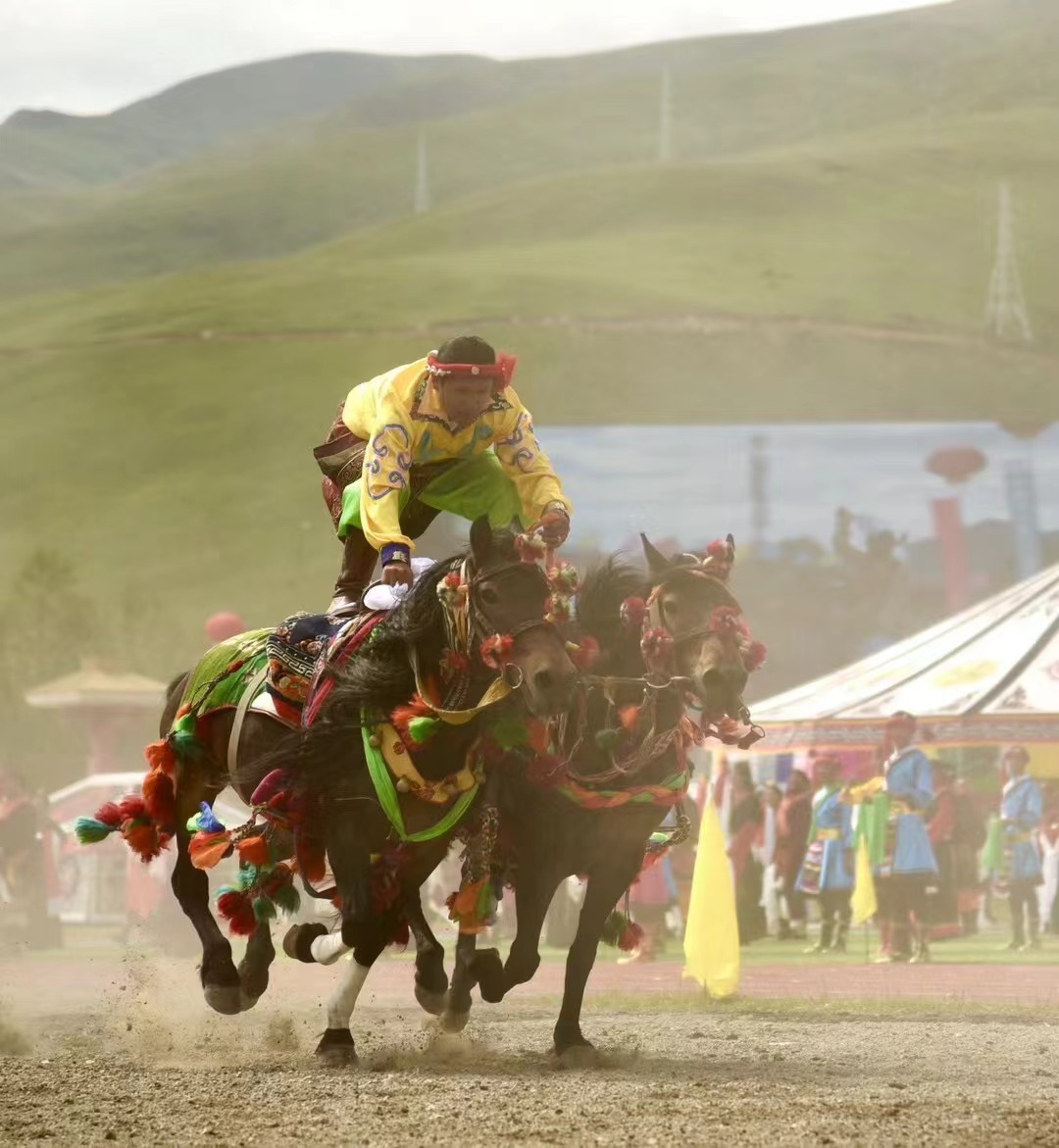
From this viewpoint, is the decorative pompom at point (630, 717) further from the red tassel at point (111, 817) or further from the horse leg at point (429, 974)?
the red tassel at point (111, 817)

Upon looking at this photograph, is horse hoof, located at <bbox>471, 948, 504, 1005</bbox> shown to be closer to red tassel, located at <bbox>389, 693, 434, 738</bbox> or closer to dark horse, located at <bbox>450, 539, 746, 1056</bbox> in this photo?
dark horse, located at <bbox>450, 539, 746, 1056</bbox>

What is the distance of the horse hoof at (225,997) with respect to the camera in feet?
30.5

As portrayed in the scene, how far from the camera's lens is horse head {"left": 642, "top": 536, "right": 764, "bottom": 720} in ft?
26.8

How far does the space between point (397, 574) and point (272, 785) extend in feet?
4.09

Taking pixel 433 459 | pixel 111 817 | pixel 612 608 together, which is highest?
pixel 433 459

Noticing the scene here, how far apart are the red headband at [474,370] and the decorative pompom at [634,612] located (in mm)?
1186

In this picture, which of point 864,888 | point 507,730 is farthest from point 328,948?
point 864,888

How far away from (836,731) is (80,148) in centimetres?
10275

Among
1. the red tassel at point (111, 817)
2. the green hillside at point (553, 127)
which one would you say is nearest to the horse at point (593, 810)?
the red tassel at point (111, 817)

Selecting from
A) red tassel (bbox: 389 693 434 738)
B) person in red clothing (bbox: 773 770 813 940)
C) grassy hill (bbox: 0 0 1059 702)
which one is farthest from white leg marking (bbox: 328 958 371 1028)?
grassy hill (bbox: 0 0 1059 702)

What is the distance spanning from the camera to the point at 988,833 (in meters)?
18.9

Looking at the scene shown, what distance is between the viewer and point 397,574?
26.9 feet

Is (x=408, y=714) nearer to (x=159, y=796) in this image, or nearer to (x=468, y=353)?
(x=468, y=353)

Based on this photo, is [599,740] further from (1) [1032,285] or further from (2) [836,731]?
(1) [1032,285]
